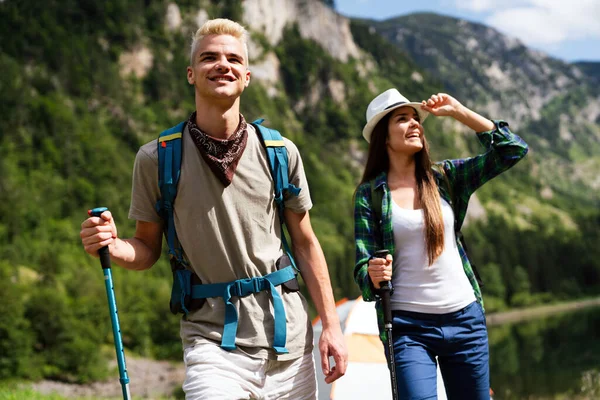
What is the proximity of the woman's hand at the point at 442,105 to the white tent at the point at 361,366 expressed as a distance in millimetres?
5833

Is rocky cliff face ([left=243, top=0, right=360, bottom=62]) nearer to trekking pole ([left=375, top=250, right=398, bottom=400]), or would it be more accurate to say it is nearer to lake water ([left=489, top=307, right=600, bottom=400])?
lake water ([left=489, top=307, right=600, bottom=400])

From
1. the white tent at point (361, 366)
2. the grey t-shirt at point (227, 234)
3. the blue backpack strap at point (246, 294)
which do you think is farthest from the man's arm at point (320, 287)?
the white tent at point (361, 366)

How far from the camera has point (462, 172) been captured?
517 cm

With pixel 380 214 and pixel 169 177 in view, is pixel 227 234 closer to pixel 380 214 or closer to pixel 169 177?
pixel 169 177

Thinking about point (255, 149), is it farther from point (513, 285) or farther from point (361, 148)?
point (361, 148)

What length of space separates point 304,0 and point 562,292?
350 feet

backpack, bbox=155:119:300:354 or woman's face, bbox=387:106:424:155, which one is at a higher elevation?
woman's face, bbox=387:106:424:155

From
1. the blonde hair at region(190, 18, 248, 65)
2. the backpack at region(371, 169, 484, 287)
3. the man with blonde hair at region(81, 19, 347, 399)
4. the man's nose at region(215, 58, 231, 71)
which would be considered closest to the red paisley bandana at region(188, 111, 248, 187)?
the man with blonde hair at region(81, 19, 347, 399)

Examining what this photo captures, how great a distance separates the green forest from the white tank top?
183 feet

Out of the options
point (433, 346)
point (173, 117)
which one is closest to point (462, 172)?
point (433, 346)

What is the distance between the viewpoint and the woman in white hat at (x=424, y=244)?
465cm

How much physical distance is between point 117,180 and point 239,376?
115241 millimetres

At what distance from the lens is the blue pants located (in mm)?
4629

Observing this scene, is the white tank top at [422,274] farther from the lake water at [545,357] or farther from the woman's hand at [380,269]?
the lake water at [545,357]
